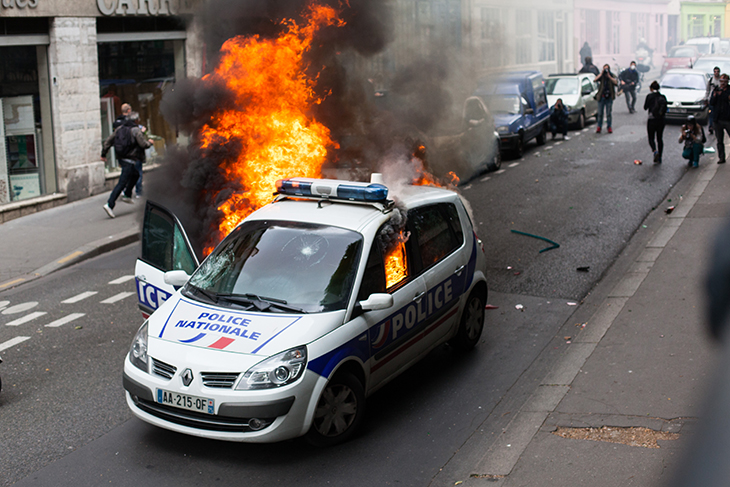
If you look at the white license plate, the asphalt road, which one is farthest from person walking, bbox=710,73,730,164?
the white license plate

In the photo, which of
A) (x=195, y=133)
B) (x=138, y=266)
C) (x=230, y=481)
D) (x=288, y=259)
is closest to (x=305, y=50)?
(x=195, y=133)

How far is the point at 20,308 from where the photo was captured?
29.1 feet

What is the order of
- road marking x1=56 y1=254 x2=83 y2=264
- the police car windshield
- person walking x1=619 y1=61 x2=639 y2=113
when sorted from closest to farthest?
1. the police car windshield
2. road marking x1=56 y1=254 x2=83 y2=264
3. person walking x1=619 y1=61 x2=639 y2=113

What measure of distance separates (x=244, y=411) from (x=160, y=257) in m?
2.38

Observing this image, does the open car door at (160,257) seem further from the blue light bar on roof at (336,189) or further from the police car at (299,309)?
the blue light bar on roof at (336,189)

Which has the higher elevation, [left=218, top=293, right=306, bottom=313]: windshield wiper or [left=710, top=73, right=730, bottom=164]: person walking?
[left=710, top=73, right=730, bottom=164]: person walking

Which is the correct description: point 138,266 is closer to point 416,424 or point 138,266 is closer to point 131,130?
point 416,424

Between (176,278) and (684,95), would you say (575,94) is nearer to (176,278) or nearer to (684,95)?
(684,95)

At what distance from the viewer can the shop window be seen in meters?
16.1

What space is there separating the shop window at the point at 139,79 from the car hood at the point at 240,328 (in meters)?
10.7

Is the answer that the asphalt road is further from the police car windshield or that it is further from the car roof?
the car roof

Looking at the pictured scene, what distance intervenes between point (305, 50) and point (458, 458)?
6394mm

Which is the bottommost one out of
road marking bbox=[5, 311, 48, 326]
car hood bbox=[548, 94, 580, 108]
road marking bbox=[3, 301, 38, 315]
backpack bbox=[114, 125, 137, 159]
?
road marking bbox=[5, 311, 48, 326]

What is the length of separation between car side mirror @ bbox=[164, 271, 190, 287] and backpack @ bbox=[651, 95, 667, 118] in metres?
13.2
